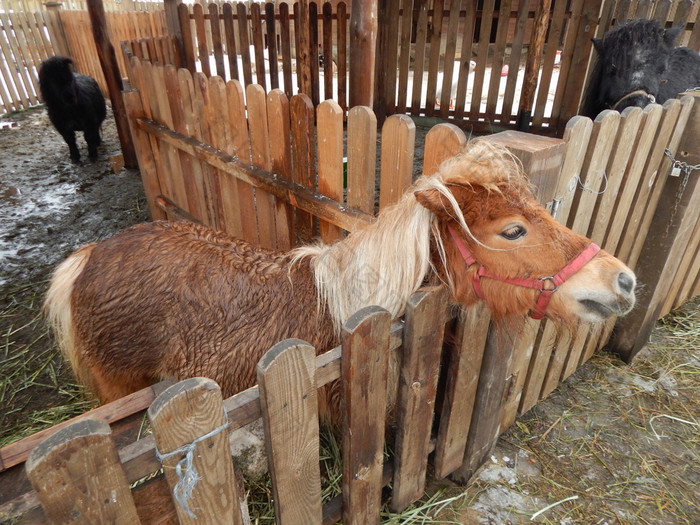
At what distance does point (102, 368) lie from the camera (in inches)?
99.4

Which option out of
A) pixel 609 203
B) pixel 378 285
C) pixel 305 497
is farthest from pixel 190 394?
pixel 609 203

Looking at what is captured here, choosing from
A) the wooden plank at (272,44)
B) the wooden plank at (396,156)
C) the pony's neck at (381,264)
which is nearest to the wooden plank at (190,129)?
the wooden plank at (396,156)

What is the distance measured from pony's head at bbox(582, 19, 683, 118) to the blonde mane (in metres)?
4.16

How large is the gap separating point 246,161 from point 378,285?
6.91 ft

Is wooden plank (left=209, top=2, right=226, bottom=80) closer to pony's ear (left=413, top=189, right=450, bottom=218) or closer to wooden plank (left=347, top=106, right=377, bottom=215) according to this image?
wooden plank (left=347, top=106, right=377, bottom=215)

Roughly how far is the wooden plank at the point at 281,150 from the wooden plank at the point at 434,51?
256 inches

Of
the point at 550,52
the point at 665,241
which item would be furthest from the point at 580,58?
the point at 665,241

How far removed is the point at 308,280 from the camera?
2311 mm

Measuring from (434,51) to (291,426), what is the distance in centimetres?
877

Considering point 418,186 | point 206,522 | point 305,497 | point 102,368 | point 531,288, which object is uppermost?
point 418,186

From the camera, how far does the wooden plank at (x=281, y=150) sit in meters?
3.04

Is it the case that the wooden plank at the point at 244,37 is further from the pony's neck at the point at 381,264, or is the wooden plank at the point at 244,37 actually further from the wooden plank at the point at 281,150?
the pony's neck at the point at 381,264

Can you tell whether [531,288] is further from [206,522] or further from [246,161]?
[246,161]

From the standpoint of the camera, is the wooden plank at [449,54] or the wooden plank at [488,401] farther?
the wooden plank at [449,54]
